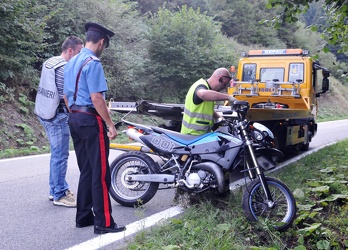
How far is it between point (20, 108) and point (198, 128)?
843cm

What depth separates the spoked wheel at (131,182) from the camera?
545 cm

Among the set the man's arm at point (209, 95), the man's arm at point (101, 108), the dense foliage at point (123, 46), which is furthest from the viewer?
the dense foliage at point (123, 46)

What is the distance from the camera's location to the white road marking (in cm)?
414

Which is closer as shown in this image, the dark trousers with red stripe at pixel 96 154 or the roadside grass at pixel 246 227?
the roadside grass at pixel 246 227

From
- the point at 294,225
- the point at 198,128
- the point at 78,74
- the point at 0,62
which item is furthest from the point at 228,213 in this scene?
the point at 0,62

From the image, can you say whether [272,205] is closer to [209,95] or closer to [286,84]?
[209,95]

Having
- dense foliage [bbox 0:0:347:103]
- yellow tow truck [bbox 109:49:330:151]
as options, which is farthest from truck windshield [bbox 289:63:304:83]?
dense foliage [bbox 0:0:347:103]

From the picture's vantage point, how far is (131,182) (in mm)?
5492

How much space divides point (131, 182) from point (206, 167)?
3.46ft

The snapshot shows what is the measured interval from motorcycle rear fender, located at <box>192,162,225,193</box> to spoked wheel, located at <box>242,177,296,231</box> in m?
0.30

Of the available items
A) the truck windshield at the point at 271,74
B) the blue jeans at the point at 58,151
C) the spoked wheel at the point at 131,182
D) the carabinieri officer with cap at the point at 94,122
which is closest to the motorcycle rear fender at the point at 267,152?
the spoked wheel at the point at 131,182

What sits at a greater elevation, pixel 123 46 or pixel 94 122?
pixel 123 46

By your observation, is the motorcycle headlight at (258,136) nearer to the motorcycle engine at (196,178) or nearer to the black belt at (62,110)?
the motorcycle engine at (196,178)

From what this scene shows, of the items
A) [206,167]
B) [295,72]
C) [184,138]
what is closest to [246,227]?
[206,167]
